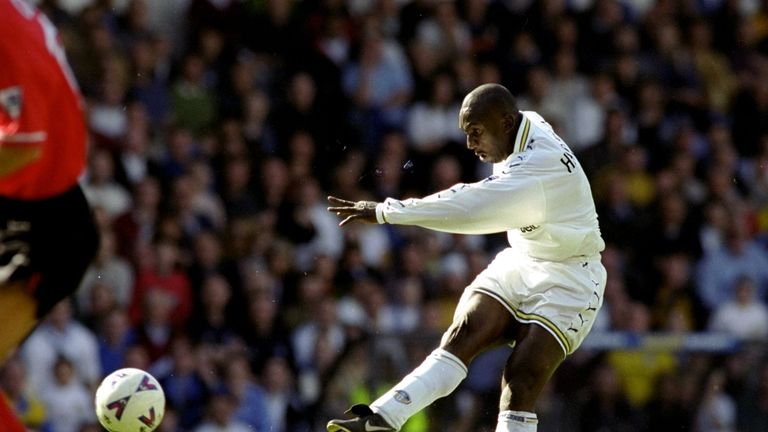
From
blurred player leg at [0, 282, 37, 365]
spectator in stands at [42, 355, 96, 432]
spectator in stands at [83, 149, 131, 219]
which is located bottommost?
spectator in stands at [42, 355, 96, 432]

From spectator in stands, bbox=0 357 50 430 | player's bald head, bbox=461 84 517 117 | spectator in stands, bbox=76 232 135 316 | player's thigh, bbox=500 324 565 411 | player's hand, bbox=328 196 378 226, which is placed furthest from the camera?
spectator in stands, bbox=76 232 135 316

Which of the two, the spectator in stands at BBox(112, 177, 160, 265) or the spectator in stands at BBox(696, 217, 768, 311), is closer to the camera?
the spectator in stands at BBox(112, 177, 160, 265)

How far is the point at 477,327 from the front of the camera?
8406 mm

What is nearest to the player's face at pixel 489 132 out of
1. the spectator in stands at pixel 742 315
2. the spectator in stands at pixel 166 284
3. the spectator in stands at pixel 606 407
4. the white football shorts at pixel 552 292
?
the white football shorts at pixel 552 292

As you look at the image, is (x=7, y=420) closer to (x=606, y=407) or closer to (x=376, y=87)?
(x=606, y=407)

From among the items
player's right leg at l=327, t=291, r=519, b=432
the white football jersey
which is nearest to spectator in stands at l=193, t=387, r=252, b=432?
player's right leg at l=327, t=291, r=519, b=432

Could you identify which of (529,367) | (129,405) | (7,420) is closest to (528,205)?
(529,367)

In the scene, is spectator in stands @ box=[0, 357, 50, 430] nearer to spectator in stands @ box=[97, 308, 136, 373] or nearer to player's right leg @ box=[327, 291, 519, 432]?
spectator in stands @ box=[97, 308, 136, 373]

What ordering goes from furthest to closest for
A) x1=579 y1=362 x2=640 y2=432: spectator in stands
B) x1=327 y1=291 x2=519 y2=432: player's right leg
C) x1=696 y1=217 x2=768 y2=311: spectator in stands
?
x1=696 y1=217 x2=768 y2=311: spectator in stands < x1=579 y1=362 x2=640 y2=432: spectator in stands < x1=327 y1=291 x2=519 y2=432: player's right leg

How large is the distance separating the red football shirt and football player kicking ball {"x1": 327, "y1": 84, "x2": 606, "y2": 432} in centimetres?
227

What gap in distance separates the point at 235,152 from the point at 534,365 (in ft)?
20.5

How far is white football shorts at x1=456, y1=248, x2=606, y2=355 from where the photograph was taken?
838 cm

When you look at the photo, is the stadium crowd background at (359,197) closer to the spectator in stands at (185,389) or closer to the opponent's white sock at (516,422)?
the spectator in stands at (185,389)

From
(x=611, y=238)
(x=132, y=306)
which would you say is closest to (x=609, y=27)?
(x=611, y=238)
